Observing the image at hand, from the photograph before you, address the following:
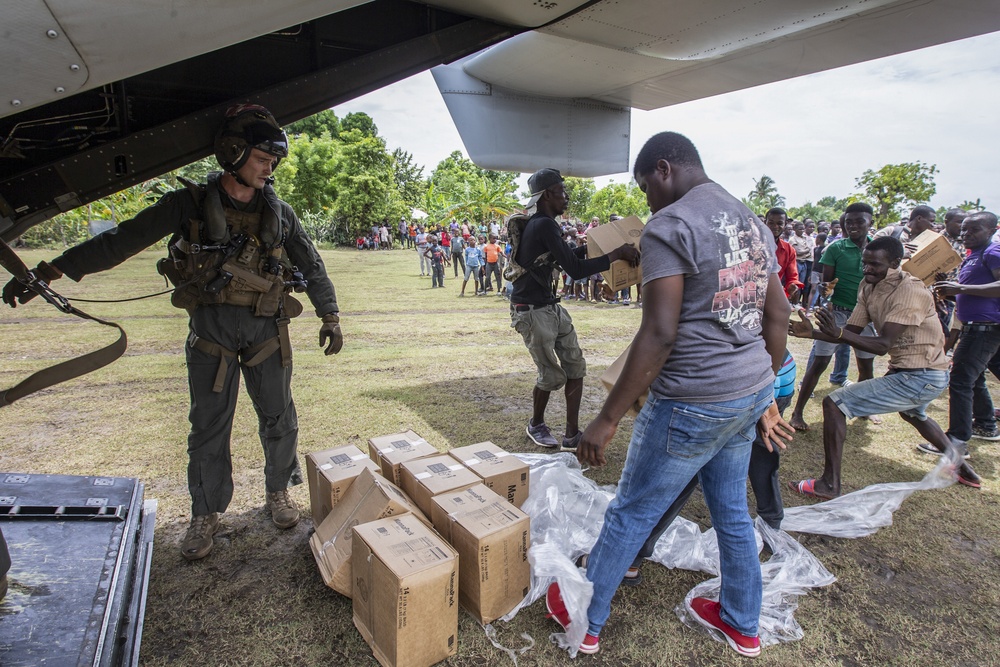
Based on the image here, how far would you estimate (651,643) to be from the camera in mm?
2240

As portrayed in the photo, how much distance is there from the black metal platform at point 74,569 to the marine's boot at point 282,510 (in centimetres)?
59

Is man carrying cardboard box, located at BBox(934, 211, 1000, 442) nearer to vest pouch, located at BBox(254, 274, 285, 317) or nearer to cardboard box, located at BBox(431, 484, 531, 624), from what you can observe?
cardboard box, located at BBox(431, 484, 531, 624)

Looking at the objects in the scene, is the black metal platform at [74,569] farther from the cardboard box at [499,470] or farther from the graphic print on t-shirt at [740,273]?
the graphic print on t-shirt at [740,273]

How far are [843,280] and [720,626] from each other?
4.05 metres

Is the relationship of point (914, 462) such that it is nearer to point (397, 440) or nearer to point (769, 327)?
point (769, 327)

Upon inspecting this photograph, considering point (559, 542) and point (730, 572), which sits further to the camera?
point (559, 542)

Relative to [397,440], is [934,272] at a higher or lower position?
higher

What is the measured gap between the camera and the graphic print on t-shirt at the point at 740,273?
181 centimetres

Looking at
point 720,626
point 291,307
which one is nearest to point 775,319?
point 720,626

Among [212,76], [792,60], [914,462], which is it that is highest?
[792,60]

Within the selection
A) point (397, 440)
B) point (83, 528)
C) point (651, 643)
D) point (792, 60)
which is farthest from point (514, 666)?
point (792, 60)

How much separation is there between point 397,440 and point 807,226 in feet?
40.9

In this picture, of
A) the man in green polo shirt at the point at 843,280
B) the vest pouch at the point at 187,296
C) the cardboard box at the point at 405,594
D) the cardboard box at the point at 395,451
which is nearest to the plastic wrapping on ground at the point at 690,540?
the cardboard box at the point at 405,594

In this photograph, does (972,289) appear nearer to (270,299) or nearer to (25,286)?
(270,299)
